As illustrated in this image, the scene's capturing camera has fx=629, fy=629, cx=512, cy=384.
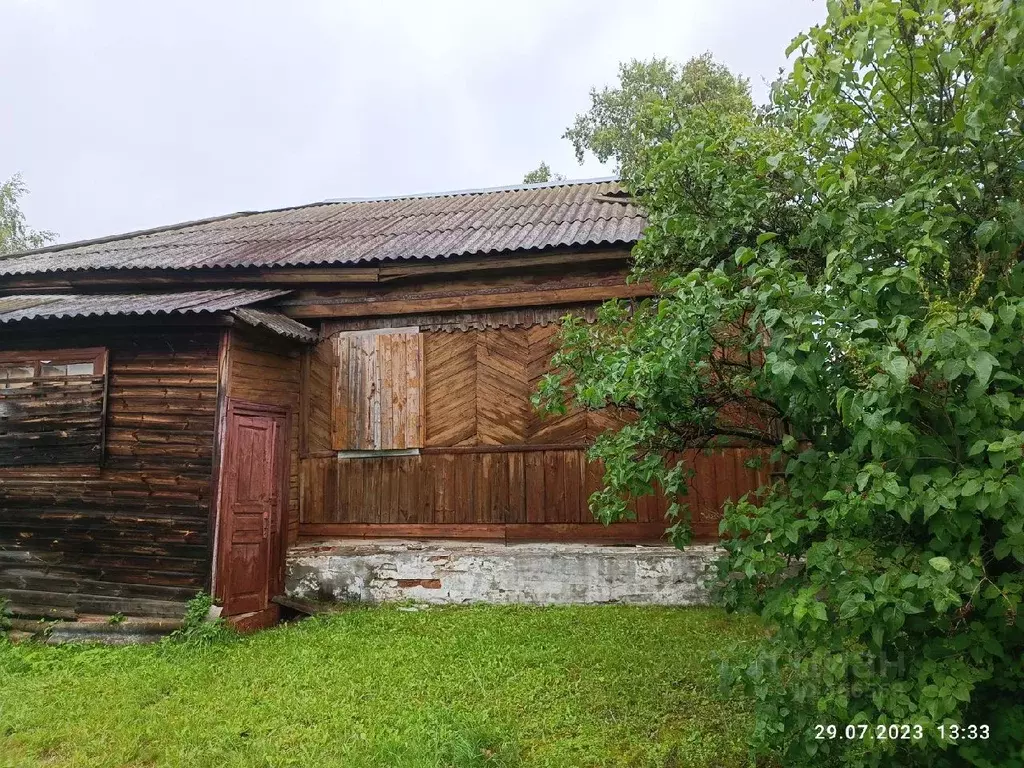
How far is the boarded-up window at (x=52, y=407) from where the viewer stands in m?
6.43

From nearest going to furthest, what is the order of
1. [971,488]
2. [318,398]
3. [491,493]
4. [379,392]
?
[971,488] < [491,493] < [379,392] < [318,398]

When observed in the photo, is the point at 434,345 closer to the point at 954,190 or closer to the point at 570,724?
the point at 570,724

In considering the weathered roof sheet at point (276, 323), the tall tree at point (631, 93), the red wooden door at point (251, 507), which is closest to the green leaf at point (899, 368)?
the weathered roof sheet at point (276, 323)

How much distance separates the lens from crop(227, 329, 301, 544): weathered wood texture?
21.0ft

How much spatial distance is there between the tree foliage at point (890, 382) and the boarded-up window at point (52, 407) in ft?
19.0

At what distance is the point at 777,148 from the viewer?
10.3ft

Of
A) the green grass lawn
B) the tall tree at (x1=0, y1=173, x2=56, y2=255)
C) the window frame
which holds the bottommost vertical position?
the green grass lawn

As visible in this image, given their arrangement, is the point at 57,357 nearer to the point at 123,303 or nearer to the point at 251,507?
the point at 123,303

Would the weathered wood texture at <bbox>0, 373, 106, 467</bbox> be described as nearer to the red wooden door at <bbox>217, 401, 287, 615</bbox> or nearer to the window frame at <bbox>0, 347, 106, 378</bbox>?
the window frame at <bbox>0, 347, 106, 378</bbox>

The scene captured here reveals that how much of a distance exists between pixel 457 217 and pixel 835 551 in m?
7.59

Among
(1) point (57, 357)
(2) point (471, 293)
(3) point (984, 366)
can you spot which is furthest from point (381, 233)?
(3) point (984, 366)

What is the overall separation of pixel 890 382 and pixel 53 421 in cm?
748

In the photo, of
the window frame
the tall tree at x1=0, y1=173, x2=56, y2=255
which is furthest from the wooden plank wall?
the tall tree at x1=0, y1=173, x2=56, y2=255

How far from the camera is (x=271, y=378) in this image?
6891 mm
